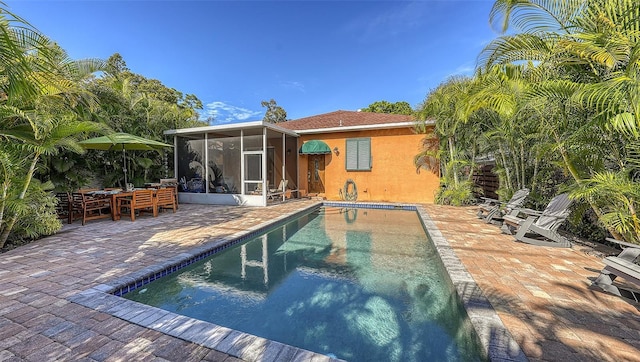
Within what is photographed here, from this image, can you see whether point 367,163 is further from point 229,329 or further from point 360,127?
point 229,329

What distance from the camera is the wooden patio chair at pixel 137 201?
8414 millimetres

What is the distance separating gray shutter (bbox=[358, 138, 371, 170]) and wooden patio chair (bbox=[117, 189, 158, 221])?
30.7 ft

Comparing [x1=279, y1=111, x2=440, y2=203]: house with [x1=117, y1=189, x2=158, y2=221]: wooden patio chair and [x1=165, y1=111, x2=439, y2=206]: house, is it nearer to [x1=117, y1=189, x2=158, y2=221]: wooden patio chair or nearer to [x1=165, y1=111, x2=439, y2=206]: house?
Answer: [x1=165, y1=111, x2=439, y2=206]: house

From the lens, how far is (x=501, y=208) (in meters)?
7.63

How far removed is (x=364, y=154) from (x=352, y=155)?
0.64 meters

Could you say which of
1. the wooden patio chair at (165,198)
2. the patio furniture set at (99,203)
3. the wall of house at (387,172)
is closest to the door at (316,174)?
the wall of house at (387,172)

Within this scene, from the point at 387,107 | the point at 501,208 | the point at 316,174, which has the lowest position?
the point at 501,208

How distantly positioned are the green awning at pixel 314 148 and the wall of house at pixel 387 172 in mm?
532

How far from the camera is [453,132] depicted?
10.6 m

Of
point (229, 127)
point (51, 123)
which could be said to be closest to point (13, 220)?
point (51, 123)

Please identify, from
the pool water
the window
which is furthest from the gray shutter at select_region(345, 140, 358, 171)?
the pool water

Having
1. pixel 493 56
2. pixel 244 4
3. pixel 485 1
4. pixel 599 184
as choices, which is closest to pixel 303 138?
pixel 244 4

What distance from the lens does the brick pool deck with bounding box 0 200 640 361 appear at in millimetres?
2416

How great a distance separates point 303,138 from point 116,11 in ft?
31.6
